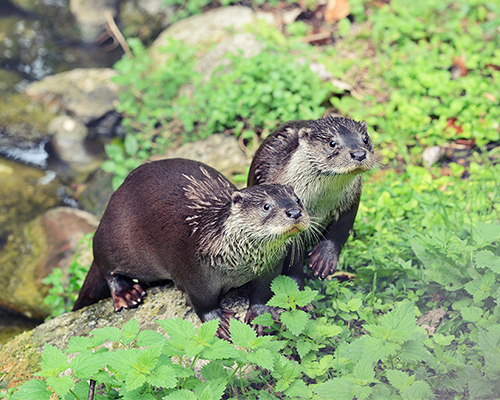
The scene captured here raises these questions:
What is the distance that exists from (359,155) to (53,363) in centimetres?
152

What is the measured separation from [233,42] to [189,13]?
Result: 1365 millimetres

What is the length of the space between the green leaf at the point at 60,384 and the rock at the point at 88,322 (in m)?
0.75

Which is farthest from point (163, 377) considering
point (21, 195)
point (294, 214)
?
point (21, 195)

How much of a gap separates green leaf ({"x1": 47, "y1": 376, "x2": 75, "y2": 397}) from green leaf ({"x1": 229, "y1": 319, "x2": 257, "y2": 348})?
0.58 metres

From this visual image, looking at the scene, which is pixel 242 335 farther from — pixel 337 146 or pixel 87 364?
pixel 337 146

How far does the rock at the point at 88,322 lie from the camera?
257cm

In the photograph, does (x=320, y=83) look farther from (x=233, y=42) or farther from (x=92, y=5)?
(x=92, y=5)

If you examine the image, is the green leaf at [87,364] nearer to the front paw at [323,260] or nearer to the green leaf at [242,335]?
the green leaf at [242,335]

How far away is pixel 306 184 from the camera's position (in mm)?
2604

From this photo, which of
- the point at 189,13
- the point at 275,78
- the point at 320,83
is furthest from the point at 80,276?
the point at 189,13

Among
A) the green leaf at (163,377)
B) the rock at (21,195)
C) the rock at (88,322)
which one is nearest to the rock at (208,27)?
the rock at (21,195)

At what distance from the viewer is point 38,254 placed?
4.12 metres

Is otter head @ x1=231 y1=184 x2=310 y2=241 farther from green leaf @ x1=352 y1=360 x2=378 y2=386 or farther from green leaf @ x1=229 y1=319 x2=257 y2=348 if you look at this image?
green leaf @ x1=352 y1=360 x2=378 y2=386

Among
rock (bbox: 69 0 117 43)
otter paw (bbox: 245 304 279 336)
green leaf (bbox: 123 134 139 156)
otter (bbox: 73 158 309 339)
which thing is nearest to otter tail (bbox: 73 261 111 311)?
otter (bbox: 73 158 309 339)
